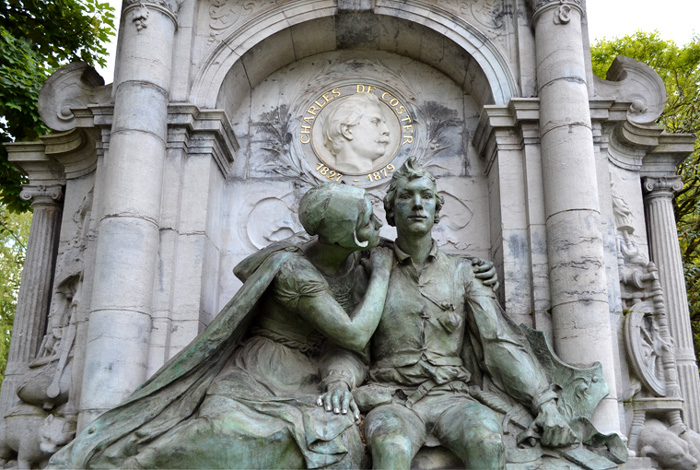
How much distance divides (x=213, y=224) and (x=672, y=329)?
499cm

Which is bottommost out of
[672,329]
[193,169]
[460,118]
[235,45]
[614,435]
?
[614,435]

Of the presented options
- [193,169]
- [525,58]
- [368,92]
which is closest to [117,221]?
[193,169]

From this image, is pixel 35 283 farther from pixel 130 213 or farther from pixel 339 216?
pixel 339 216

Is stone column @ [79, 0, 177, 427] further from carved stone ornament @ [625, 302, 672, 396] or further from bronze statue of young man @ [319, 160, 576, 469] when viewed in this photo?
carved stone ornament @ [625, 302, 672, 396]

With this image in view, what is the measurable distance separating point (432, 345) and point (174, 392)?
1919 millimetres

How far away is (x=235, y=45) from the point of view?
25.3 feet

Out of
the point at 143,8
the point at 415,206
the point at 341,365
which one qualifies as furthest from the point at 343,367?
the point at 143,8

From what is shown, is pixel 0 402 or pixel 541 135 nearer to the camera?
pixel 541 135

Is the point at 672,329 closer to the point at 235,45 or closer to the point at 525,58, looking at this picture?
the point at 525,58

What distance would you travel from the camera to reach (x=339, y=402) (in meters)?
4.63

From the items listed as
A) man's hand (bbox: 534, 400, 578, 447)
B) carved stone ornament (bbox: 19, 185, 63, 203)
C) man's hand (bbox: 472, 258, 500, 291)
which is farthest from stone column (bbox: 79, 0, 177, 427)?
man's hand (bbox: 534, 400, 578, 447)

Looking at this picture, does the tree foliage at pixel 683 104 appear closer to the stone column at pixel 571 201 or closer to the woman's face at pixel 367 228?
the stone column at pixel 571 201

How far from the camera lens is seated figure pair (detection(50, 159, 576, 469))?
174 inches

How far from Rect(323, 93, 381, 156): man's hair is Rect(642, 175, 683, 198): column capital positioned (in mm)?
3183
